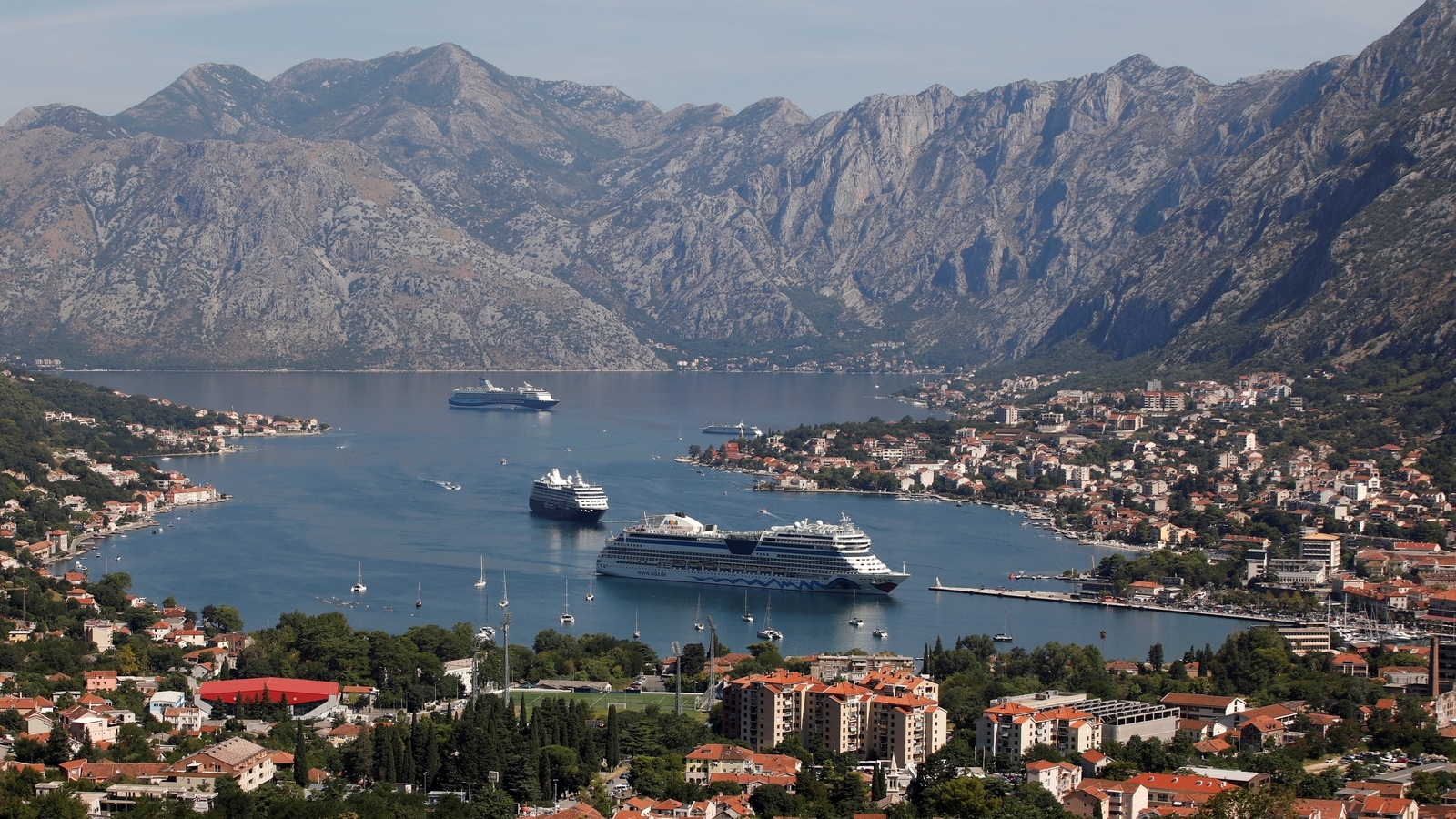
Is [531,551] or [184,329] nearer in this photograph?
[531,551]

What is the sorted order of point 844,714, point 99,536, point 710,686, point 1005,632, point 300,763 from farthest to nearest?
1. point 99,536
2. point 1005,632
3. point 710,686
4. point 844,714
5. point 300,763

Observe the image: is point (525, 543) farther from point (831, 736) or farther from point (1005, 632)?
point (831, 736)

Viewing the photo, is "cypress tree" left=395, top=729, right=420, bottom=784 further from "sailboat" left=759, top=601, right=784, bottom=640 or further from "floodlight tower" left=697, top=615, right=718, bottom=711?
"sailboat" left=759, top=601, right=784, bottom=640

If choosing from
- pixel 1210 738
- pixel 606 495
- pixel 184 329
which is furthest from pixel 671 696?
pixel 184 329

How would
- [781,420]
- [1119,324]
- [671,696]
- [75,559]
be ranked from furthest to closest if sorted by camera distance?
[1119,324], [781,420], [75,559], [671,696]

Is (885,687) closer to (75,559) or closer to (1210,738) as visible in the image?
(1210,738)

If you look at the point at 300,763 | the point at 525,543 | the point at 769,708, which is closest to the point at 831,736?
the point at 769,708

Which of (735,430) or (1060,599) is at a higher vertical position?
(735,430)
